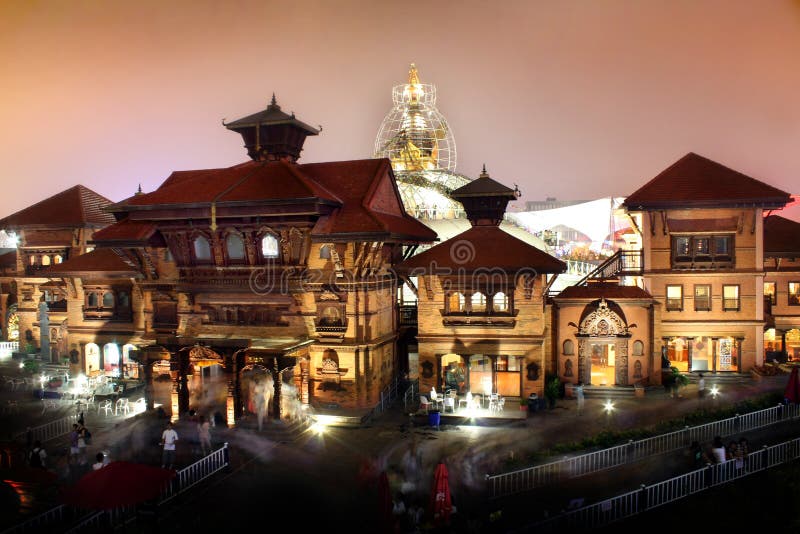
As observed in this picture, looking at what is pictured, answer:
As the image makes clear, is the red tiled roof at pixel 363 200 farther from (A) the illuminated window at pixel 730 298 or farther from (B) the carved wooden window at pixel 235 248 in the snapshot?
(A) the illuminated window at pixel 730 298

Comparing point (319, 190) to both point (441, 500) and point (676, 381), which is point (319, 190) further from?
point (676, 381)

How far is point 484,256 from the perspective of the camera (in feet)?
108

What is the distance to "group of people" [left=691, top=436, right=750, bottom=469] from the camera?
22453mm

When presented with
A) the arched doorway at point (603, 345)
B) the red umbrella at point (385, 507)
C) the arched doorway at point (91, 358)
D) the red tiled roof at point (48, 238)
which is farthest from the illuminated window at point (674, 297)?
the red tiled roof at point (48, 238)

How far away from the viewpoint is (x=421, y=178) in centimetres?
5441

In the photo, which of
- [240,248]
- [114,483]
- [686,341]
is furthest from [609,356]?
[114,483]

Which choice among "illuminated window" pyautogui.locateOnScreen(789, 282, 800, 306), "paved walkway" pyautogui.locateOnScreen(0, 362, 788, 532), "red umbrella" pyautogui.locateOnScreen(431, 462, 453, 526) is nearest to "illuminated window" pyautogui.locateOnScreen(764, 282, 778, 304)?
"illuminated window" pyautogui.locateOnScreen(789, 282, 800, 306)

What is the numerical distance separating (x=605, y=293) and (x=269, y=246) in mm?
18106

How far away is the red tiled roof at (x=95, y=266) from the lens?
39469mm

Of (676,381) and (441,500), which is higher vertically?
(676,381)

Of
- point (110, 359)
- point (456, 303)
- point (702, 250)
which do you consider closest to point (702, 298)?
point (702, 250)

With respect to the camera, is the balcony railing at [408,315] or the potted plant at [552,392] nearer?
the potted plant at [552,392]

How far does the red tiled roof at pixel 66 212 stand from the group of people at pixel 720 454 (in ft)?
134

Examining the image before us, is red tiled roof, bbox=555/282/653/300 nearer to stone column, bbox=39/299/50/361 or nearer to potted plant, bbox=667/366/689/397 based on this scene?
potted plant, bbox=667/366/689/397
